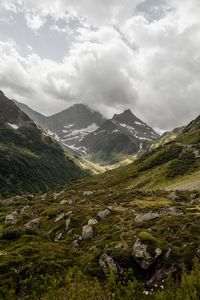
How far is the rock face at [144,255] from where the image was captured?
52.4 m

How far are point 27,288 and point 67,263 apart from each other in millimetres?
9345

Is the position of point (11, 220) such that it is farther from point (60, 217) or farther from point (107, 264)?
point (107, 264)

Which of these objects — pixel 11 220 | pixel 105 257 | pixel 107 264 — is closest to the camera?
pixel 107 264

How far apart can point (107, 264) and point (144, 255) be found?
17.8 ft

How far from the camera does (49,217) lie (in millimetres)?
95062

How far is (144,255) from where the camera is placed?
5353 centimetres

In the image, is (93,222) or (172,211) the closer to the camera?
(93,222)

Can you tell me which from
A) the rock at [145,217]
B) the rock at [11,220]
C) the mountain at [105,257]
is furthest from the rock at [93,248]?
the rock at [11,220]

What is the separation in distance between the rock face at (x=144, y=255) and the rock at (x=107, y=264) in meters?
3.35

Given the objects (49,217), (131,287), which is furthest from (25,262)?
(49,217)

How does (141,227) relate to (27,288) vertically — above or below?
above

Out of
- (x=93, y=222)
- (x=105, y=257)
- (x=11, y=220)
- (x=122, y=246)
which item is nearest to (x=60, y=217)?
(x=93, y=222)

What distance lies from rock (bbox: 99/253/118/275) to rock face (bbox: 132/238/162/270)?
3355 millimetres

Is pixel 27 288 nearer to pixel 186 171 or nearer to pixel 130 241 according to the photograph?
pixel 130 241
